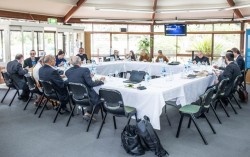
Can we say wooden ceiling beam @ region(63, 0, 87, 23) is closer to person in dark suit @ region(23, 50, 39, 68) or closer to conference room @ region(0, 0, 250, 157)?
conference room @ region(0, 0, 250, 157)

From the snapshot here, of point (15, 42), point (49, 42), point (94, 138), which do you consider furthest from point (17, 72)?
point (49, 42)

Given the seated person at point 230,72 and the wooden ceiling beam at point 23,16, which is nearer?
the seated person at point 230,72

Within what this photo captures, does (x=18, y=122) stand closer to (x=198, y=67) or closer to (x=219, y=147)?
(x=219, y=147)

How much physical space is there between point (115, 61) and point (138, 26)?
10.4 feet

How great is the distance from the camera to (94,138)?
178 inches

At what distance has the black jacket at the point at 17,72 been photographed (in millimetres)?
6551

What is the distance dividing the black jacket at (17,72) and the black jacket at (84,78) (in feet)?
6.94

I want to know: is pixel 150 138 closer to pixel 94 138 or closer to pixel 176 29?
pixel 94 138

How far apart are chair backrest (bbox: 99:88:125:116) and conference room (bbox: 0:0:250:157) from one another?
2cm

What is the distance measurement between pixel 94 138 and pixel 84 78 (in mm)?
1020

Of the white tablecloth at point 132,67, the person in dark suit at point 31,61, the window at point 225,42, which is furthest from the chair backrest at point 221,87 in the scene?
the window at point 225,42

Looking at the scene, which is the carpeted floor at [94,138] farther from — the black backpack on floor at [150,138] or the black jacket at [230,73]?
the black jacket at [230,73]

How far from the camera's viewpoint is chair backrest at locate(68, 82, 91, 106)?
4.69 meters

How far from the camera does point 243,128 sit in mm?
5043
